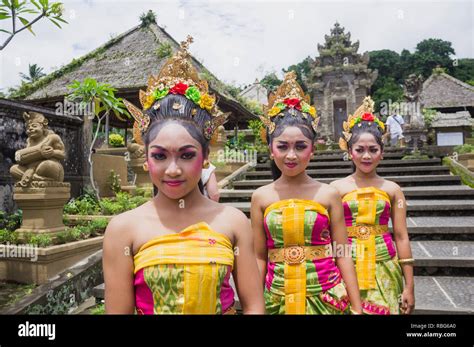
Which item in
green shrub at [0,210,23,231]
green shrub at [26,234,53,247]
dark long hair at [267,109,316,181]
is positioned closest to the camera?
dark long hair at [267,109,316,181]

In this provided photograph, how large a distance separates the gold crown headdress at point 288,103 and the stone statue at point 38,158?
14.0 ft

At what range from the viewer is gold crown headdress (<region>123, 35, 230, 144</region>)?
5.75 ft

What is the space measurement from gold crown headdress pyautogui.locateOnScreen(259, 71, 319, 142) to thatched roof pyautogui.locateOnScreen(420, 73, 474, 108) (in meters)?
27.0

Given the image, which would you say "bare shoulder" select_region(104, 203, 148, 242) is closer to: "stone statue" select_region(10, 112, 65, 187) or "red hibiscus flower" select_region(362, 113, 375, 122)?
"red hibiscus flower" select_region(362, 113, 375, 122)

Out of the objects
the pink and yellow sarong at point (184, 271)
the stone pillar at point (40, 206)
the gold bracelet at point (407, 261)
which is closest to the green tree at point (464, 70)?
the stone pillar at point (40, 206)

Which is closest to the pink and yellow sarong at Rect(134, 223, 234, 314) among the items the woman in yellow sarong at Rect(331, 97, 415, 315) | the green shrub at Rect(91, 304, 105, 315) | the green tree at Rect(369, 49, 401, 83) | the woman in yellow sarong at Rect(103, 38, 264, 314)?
the woman in yellow sarong at Rect(103, 38, 264, 314)

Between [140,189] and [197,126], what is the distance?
7575mm

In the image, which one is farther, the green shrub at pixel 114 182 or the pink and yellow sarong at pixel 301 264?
the green shrub at pixel 114 182

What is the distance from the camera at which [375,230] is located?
2748 millimetres

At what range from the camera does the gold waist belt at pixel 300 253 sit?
85.4 inches

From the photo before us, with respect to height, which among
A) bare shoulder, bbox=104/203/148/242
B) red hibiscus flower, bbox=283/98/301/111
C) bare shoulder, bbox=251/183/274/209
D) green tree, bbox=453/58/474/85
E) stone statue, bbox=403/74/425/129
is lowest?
bare shoulder, bbox=104/203/148/242

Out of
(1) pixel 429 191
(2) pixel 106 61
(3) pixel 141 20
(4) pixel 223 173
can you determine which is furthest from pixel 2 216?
(3) pixel 141 20

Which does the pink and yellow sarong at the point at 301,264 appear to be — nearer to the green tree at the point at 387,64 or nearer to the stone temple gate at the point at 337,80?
the stone temple gate at the point at 337,80
